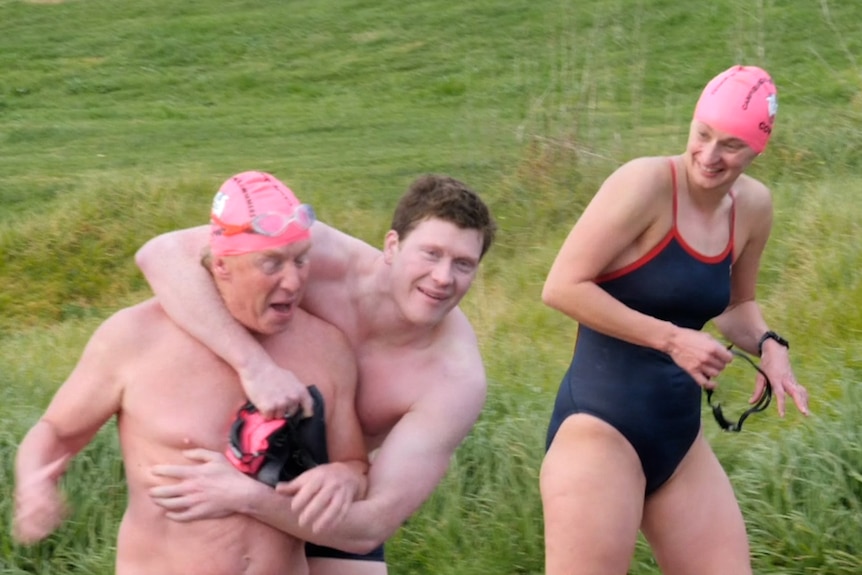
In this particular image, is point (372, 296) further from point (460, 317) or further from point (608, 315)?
point (608, 315)

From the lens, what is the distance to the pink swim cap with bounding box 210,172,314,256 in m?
2.89

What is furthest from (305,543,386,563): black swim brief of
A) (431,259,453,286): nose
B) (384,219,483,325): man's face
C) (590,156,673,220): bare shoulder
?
(590,156,673,220): bare shoulder

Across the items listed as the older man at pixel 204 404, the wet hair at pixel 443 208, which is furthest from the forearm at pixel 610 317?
the older man at pixel 204 404

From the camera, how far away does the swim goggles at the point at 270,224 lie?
9.46ft

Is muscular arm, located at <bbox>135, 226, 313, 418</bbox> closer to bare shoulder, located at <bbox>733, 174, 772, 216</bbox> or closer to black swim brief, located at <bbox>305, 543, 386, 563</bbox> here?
black swim brief, located at <bbox>305, 543, 386, 563</bbox>

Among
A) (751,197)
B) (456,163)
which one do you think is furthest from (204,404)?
(456,163)

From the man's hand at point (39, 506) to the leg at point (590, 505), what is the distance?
125cm

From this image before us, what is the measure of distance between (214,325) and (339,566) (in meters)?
0.88

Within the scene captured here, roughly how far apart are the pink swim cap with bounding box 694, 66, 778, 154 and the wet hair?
665 mm

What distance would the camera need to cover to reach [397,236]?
329 cm

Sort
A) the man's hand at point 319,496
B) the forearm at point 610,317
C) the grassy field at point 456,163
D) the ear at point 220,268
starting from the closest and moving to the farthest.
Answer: the man's hand at point 319,496 < the ear at point 220,268 < the forearm at point 610,317 < the grassy field at point 456,163

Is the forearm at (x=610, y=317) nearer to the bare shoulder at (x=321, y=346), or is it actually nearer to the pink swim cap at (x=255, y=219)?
the bare shoulder at (x=321, y=346)

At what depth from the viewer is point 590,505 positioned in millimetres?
3410

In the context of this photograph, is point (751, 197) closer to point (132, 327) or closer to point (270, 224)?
point (270, 224)
